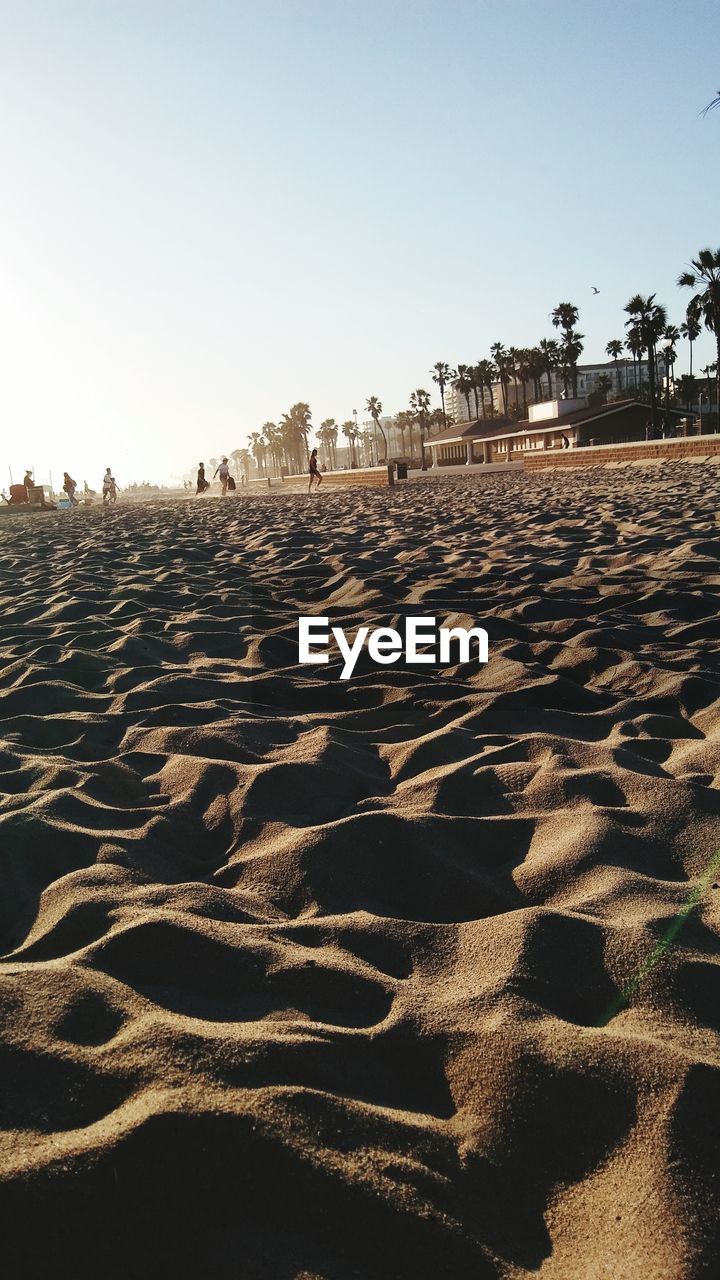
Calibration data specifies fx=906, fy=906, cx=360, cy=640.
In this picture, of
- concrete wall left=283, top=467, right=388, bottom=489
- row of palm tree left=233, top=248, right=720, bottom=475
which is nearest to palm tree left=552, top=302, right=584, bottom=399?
row of palm tree left=233, top=248, right=720, bottom=475

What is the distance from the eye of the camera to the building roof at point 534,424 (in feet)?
173

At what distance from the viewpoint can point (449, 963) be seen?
1957mm

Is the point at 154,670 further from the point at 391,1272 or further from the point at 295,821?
the point at 391,1272

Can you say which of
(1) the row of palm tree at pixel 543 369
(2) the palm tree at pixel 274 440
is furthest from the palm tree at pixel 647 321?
(2) the palm tree at pixel 274 440

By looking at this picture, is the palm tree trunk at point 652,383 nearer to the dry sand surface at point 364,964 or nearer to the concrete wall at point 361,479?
the concrete wall at point 361,479

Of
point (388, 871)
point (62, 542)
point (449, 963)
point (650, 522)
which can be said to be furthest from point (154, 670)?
point (62, 542)

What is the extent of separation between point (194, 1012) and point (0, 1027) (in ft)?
1.17

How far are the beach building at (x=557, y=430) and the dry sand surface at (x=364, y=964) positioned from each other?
139 feet

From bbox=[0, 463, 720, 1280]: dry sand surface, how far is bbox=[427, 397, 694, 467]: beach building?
42.2 meters

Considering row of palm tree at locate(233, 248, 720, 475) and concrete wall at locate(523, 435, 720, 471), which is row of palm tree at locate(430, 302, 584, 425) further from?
concrete wall at locate(523, 435, 720, 471)

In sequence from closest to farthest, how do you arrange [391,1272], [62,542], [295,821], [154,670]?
[391,1272] < [295,821] < [154,670] < [62,542]

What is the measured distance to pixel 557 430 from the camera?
5319 cm

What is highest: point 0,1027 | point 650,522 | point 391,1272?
point 650,522

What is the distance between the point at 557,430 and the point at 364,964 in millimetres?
54108
